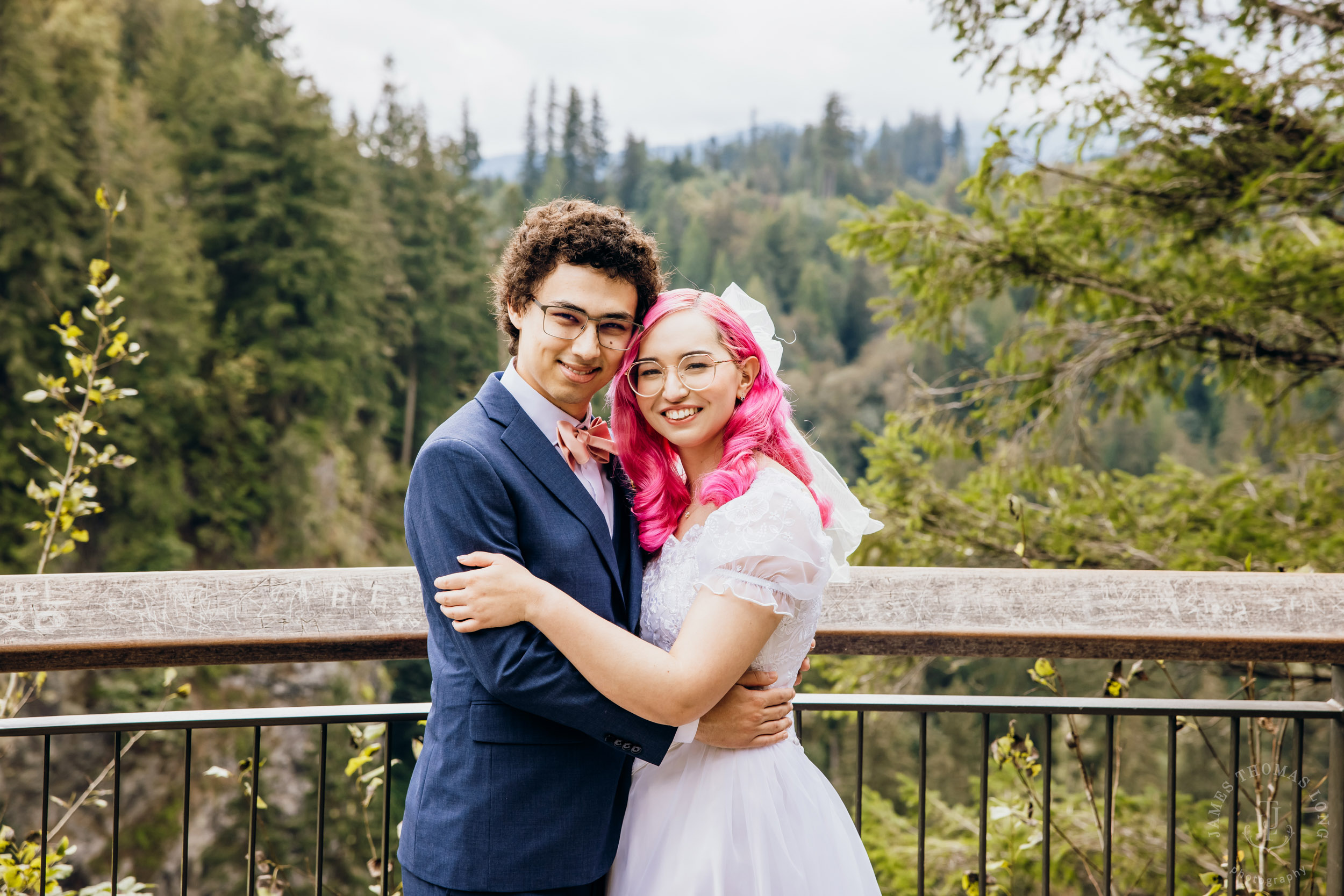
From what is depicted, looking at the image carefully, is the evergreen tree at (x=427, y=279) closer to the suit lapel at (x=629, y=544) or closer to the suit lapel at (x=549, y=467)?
the suit lapel at (x=629, y=544)

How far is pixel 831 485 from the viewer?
1.87 m

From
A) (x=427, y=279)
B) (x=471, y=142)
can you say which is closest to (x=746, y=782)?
(x=427, y=279)

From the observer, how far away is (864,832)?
238 inches

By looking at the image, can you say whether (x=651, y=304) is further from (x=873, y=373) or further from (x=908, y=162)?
(x=908, y=162)

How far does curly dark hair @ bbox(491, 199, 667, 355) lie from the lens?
1.70 meters

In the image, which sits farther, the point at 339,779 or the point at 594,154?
the point at 594,154

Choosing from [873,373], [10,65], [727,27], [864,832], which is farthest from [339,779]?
[727,27]

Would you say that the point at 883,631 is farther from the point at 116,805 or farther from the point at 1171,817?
the point at 116,805

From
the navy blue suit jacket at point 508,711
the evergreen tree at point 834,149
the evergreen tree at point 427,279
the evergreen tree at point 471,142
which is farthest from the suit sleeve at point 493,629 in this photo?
the evergreen tree at point 834,149

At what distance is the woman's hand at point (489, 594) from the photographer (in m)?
1.44

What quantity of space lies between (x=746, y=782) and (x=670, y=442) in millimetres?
662

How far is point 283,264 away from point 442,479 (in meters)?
31.9

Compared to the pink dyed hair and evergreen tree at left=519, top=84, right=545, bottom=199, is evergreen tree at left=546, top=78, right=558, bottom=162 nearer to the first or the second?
evergreen tree at left=519, top=84, right=545, bottom=199

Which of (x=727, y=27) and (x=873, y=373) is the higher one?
(x=727, y=27)
